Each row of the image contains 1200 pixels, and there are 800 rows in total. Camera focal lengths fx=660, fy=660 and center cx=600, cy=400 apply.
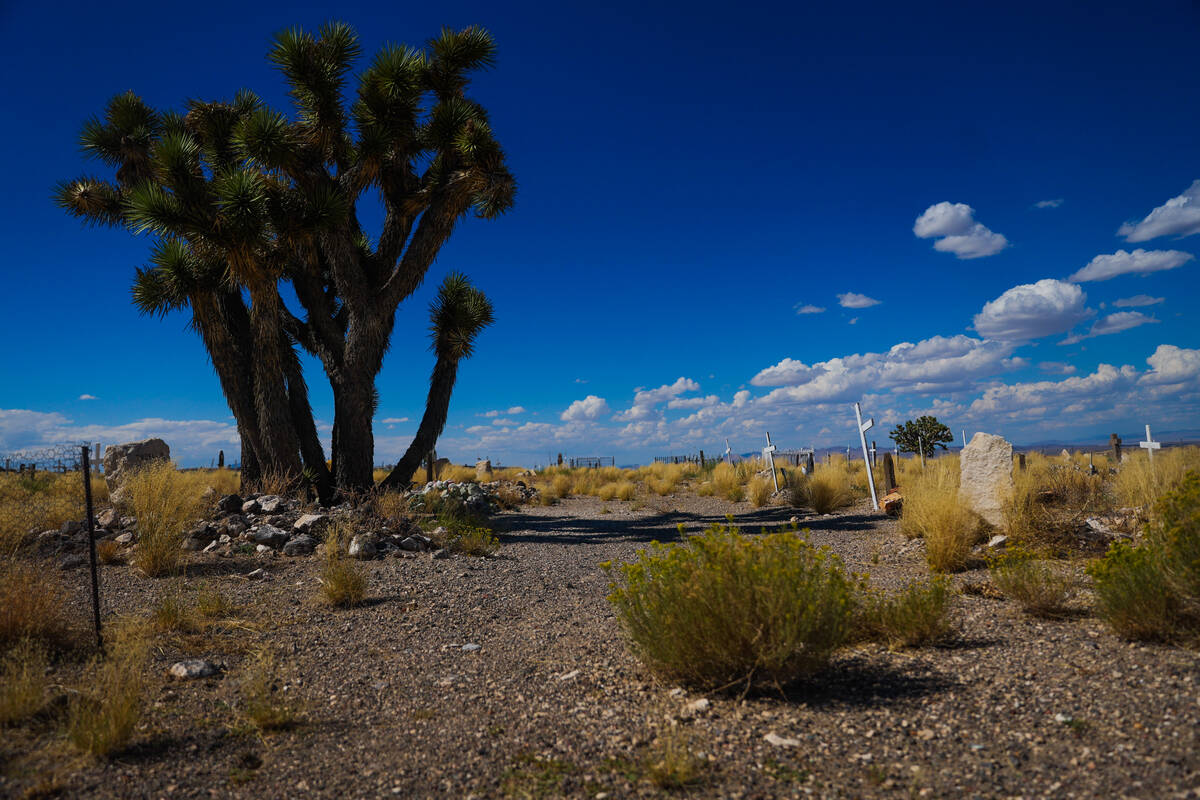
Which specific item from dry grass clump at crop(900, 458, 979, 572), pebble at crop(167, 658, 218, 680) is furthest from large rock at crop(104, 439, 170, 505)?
dry grass clump at crop(900, 458, 979, 572)

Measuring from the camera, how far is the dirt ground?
3.22m

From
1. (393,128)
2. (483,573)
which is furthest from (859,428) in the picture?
(393,128)

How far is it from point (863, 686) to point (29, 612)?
6.02 meters

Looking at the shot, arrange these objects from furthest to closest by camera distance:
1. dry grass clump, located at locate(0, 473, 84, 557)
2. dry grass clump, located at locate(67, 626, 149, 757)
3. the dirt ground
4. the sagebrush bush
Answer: dry grass clump, located at locate(0, 473, 84, 557), the sagebrush bush, dry grass clump, located at locate(67, 626, 149, 757), the dirt ground

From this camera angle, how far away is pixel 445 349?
15.7 m

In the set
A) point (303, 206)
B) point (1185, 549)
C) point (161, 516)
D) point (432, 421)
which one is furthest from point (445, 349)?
point (1185, 549)

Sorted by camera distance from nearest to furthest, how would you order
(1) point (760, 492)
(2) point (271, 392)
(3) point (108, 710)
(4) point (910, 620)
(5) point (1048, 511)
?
(3) point (108, 710) < (4) point (910, 620) < (5) point (1048, 511) < (2) point (271, 392) < (1) point (760, 492)

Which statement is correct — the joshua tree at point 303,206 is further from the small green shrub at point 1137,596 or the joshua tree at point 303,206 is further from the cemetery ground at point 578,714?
the small green shrub at point 1137,596

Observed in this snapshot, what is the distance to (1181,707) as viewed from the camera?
3.50 metres

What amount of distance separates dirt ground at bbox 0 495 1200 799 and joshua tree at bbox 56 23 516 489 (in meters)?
8.60

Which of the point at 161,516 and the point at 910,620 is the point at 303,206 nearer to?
the point at 161,516

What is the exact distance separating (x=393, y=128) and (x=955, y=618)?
13414 mm

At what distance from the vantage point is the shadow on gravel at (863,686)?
408 cm

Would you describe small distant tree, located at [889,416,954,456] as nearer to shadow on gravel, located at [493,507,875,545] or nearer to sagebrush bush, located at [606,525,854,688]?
shadow on gravel, located at [493,507,875,545]
